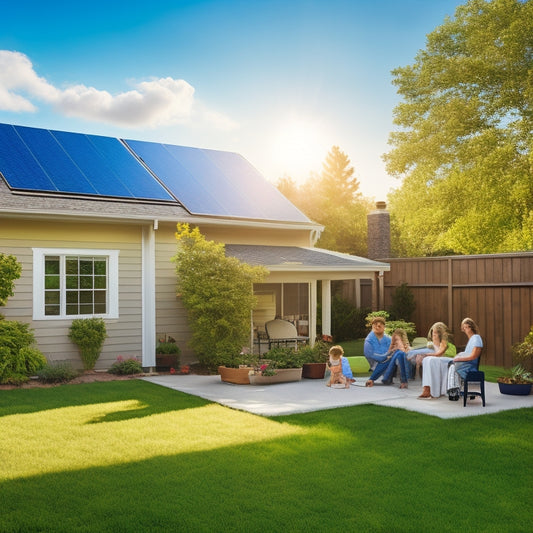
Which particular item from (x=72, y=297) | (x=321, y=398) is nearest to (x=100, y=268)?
(x=72, y=297)

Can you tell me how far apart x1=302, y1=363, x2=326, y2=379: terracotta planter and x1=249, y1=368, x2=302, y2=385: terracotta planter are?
0.66 feet

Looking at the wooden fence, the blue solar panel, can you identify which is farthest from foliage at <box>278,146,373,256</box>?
the wooden fence

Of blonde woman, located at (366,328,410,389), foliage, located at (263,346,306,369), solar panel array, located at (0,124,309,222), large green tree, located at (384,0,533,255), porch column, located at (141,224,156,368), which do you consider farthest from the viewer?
large green tree, located at (384,0,533,255)

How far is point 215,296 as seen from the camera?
1248 centimetres

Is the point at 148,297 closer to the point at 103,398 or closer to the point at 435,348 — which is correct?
the point at 103,398

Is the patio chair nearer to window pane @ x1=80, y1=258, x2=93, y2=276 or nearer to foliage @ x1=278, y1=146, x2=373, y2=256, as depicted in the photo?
window pane @ x1=80, y1=258, x2=93, y2=276

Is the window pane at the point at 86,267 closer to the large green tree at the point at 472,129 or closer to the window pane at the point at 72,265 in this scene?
the window pane at the point at 72,265

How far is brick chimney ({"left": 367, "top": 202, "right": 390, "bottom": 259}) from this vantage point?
18422mm

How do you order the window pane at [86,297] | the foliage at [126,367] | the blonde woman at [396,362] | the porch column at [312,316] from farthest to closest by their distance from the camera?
the porch column at [312,316]
the window pane at [86,297]
the foliage at [126,367]
the blonde woman at [396,362]

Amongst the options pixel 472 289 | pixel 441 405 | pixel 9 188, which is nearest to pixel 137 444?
pixel 441 405

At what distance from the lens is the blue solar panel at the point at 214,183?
1496cm

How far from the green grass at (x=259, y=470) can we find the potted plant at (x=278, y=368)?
2364 mm

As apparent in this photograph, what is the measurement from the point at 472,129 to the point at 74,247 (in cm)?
1851

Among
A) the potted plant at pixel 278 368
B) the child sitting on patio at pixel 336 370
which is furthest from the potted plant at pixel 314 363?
the child sitting on patio at pixel 336 370
